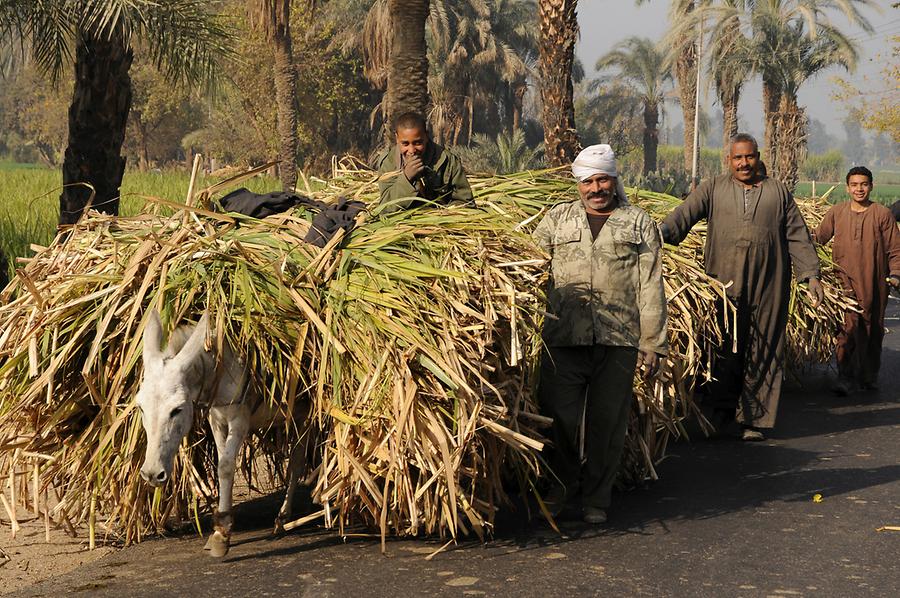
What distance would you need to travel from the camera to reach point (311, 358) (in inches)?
240

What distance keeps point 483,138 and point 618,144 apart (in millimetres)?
36912

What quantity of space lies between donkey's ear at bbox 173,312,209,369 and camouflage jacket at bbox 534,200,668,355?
6.20 feet

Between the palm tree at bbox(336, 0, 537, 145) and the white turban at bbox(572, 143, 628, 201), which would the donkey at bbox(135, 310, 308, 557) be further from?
the palm tree at bbox(336, 0, 537, 145)

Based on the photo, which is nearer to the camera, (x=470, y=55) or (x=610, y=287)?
(x=610, y=287)

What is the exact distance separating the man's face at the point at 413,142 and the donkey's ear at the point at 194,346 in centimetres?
240

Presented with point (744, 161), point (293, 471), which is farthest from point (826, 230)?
point (293, 471)

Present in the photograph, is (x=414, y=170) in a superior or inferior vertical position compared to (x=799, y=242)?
superior

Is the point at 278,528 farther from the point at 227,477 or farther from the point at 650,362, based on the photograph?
the point at 650,362

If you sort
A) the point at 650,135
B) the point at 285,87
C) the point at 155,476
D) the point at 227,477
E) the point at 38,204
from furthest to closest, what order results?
the point at 650,135, the point at 285,87, the point at 38,204, the point at 227,477, the point at 155,476

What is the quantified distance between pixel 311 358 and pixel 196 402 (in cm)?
73

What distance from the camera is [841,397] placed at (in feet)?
36.0

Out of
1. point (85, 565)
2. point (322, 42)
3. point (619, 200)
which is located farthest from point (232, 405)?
point (322, 42)

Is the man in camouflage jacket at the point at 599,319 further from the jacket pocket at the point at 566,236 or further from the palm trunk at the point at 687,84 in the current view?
the palm trunk at the point at 687,84

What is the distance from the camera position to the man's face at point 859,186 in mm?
11164
